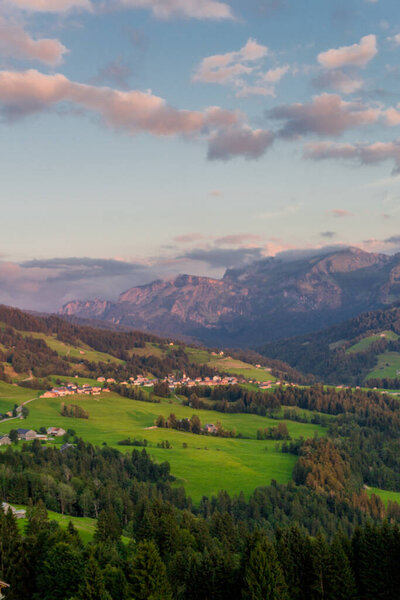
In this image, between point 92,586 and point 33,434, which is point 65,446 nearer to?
point 33,434

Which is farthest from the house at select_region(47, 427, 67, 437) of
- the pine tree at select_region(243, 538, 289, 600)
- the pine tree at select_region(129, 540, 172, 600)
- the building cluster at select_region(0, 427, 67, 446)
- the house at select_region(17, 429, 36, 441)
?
the pine tree at select_region(243, 538, 289, 600)

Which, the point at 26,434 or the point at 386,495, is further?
the point at 26,434

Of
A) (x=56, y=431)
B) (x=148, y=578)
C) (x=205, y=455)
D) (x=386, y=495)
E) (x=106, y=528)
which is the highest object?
(x=148, y=578)

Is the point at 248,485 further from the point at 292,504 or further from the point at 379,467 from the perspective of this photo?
the point at 379,467

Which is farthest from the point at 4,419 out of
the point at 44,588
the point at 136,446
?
the point at 44,588

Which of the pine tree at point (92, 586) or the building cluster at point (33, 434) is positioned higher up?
the pine tree at point (92, 586)

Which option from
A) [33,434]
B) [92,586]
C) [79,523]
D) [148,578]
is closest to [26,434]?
[33,434]

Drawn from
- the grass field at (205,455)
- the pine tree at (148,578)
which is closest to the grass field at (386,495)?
the grass field at (205,455)

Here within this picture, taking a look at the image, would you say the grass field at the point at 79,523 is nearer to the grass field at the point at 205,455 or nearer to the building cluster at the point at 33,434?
the grass field at the point at 205,455
